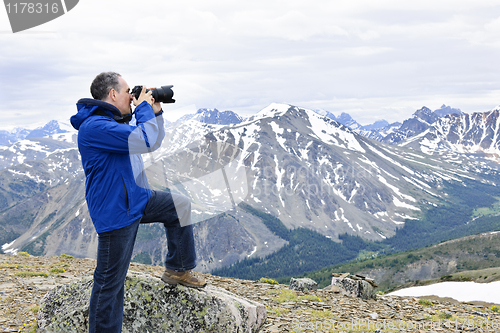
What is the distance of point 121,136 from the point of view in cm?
568

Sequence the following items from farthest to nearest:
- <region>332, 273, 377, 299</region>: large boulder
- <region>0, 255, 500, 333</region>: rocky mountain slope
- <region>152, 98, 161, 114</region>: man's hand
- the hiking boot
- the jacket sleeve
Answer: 1. <region>332, 273, 377, 299</region>: large boulder
2. <region>0, 255, 500, 333</region>: rocky mountain slope
3. the hiking boot
4. <region>152, 98, 161, 114</region>: man's hand
5. the jacket sleeve

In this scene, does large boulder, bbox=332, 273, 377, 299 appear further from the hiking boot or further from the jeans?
the jeans

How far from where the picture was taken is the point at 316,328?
10.2 metres

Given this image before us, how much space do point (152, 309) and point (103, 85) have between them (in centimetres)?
490

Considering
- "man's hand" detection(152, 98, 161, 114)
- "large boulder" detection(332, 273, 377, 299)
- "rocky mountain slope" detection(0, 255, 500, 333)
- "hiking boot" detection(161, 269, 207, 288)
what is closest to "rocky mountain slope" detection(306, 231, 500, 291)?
"large boulder" detection(332, 273, 377, 299)

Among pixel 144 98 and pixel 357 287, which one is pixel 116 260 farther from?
pixel 357 287

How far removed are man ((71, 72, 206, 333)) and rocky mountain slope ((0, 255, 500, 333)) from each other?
3.37 meters

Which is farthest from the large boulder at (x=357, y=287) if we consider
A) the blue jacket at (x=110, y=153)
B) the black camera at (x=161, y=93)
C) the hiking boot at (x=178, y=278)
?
the black camera at (x=161, y=93)

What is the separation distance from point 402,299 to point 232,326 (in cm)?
1172

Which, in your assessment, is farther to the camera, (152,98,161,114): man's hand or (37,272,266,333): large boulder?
(37,272,266,333): large boulder

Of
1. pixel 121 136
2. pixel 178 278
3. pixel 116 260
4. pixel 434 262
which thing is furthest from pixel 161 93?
pixel 434 262

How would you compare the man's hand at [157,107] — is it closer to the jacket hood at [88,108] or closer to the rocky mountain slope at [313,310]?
the jacket hood at [88,108]

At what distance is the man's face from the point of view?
6.23 m

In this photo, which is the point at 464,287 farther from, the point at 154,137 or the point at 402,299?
the point at 154,137
